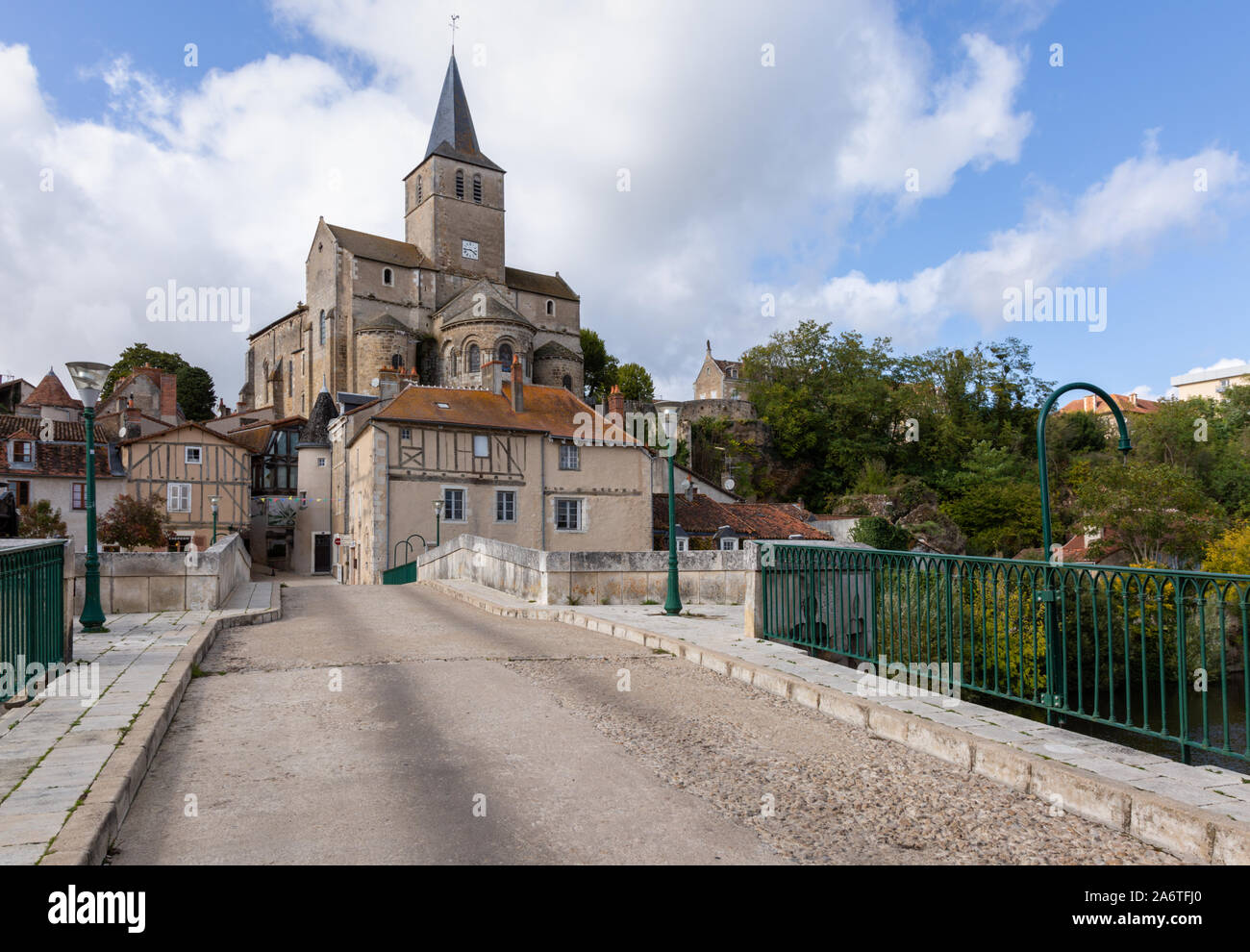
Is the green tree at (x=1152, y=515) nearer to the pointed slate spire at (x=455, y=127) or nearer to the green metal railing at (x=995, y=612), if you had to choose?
the green metal railing at (x=995, y=612)

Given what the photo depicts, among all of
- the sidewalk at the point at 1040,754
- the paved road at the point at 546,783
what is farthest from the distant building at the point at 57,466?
the sidewalk at the point at 1040,754

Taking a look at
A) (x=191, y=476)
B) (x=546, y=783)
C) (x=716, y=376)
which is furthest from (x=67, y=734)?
(x=716, y=376)

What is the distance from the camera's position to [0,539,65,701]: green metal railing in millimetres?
6000

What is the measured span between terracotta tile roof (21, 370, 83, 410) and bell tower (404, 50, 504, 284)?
2427 centimetres

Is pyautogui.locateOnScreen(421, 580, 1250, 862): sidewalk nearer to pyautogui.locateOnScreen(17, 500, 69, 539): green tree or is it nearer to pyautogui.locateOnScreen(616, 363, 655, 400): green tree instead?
pyautogui.locateOnScreen(17, 500, 69, 539): green tree

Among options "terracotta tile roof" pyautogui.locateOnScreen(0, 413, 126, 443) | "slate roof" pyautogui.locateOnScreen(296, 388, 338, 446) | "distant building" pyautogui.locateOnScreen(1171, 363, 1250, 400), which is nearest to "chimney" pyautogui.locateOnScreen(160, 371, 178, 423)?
"slate roof" pyautogui.locateOnScreen(296, 388, 338, 446)

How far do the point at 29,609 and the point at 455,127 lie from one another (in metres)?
60.9

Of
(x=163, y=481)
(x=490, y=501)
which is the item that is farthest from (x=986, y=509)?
(x=163, y=481)

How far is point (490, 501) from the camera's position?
31.7 metres

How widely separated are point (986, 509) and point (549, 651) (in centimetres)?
4443

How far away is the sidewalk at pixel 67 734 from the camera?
3.65 metres

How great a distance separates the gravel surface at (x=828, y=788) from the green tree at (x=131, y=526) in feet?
95.6

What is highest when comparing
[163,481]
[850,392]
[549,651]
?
[850,392]
